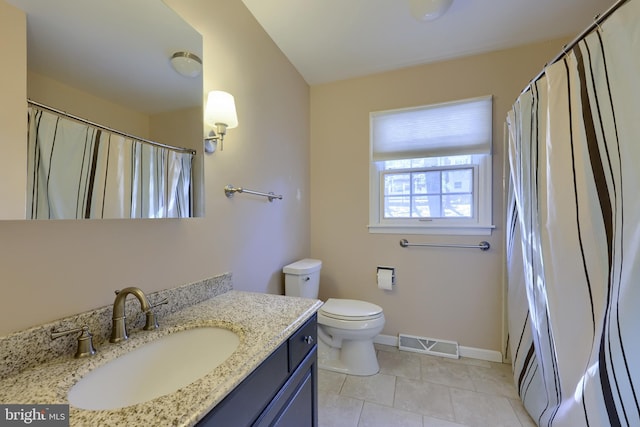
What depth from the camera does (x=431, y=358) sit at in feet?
6.88

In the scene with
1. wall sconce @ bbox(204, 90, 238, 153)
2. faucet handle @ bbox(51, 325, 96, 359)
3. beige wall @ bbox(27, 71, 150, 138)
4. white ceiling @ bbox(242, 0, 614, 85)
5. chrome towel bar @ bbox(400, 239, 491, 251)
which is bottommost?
faucet handle @ bbox(51, 325, 96, 359)

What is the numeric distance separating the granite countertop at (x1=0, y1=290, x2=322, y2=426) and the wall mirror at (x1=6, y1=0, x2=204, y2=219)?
0.40 meters

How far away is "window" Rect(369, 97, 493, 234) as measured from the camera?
2029mm

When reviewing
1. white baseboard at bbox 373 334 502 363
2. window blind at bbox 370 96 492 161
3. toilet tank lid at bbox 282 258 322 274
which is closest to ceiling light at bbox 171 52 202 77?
toilet tank lid at bbox 282 258 322 274

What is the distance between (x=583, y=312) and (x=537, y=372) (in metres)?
0.73

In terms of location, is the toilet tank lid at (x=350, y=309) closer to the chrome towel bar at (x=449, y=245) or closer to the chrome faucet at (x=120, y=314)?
the chrome towel bar at (x=449, y=245)

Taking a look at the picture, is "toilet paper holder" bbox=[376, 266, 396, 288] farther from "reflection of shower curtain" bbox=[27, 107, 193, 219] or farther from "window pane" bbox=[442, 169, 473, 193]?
"reflection of shower curtain" bbox=[27, 107, 193, 219]

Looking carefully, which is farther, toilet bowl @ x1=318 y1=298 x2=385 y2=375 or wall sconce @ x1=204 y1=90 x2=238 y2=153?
toilet bowl @ x1=318 y1=298 x2=385 y2=375

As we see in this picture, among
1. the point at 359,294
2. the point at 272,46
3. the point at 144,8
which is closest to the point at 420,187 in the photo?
the point at 359,294

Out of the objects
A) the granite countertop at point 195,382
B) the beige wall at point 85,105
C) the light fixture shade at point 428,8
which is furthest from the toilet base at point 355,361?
the light fixture shade at point 428,8

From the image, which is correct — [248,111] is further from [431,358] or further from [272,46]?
[431,358]

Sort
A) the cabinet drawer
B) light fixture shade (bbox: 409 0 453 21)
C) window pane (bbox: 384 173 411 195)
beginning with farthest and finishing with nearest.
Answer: window pane (bbox: 384 173 411 195)
light fixture shade (bbox: 409 0 453 21)
the cabinet drawer

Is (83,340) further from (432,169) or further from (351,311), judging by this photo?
(432,169)

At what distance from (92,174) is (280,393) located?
2.94 feet
